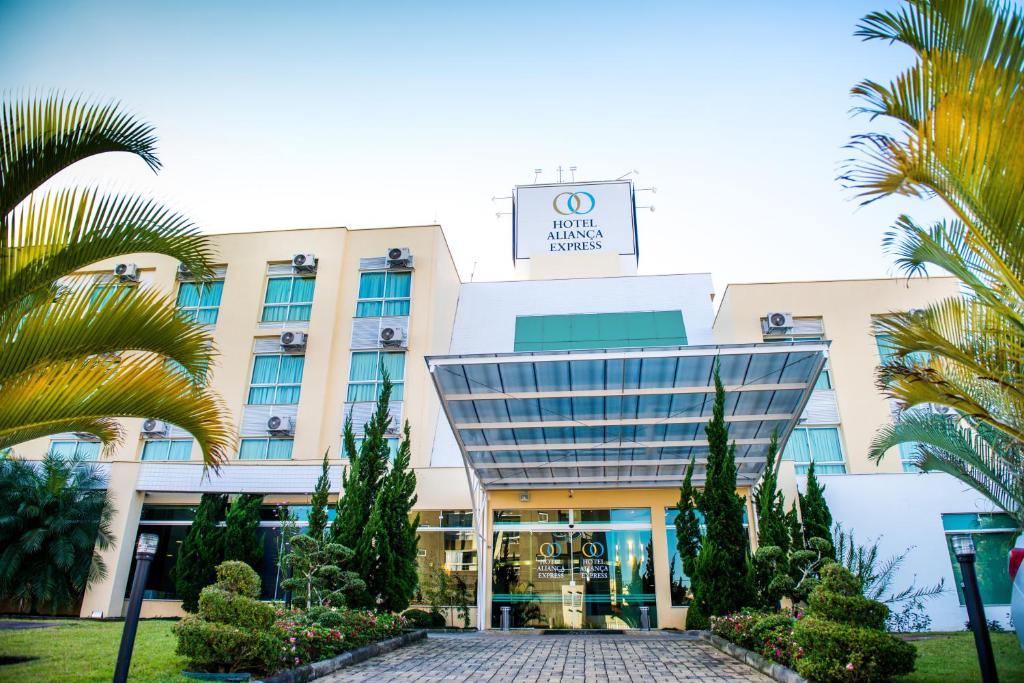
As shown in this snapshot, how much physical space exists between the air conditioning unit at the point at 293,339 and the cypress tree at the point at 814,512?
14.8 meters

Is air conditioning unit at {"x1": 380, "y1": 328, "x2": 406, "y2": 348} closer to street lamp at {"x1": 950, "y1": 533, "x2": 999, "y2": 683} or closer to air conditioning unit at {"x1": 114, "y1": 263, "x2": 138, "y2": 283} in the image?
air conditioning unit at {"x1": 114, "y1": 263, "x2": 138, "y2": 283}

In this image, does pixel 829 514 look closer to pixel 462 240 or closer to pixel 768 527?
pixel 768 527

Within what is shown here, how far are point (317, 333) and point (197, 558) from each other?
24.6 feet

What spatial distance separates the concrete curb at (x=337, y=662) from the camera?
6.60 meters

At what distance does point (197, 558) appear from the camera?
1623 cm

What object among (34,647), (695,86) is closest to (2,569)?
(34,647)

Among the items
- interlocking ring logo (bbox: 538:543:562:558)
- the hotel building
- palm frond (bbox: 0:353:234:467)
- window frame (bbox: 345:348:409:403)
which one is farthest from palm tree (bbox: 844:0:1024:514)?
window frame (bbox: 345:348:409:403)

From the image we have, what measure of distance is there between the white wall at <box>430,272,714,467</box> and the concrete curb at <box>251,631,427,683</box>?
11.8 metres

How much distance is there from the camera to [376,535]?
1170 centimetres

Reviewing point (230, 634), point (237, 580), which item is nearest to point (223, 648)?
point (230, 634)

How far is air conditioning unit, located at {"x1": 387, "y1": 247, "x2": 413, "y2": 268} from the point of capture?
2105 centimetres

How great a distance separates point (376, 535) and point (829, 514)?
9.88 meters

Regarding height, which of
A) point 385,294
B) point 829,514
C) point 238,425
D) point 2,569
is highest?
point 385,294

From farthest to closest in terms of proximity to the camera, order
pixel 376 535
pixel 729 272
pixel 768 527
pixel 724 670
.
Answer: pixel 729 272 → pixel 376 535 → pixel 768 527 → pixel 724 670
